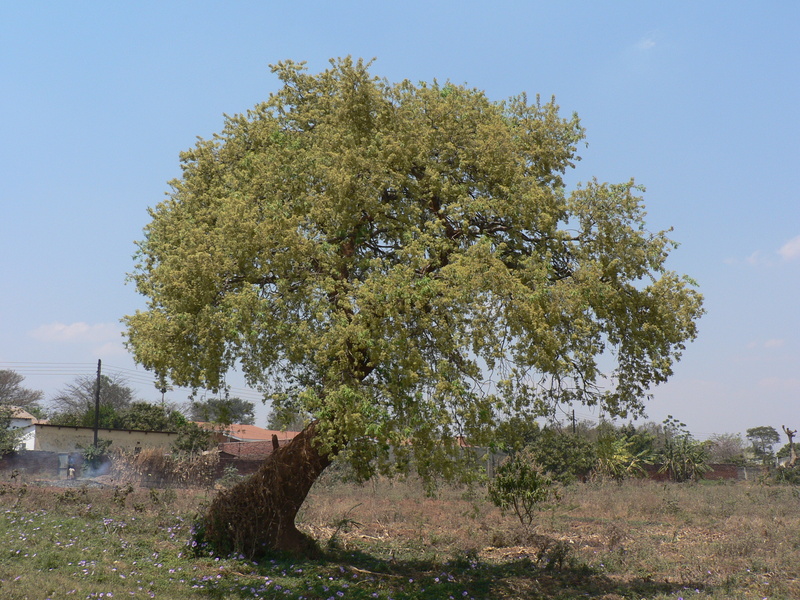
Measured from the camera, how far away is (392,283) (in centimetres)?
1150

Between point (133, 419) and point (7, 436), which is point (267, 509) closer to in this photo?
point (7, 436)

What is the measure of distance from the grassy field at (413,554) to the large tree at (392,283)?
2001mm

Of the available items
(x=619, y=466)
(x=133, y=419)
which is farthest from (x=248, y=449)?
(x=619, y=466)

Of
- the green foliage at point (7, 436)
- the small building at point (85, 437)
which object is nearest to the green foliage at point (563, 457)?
the small building at point (85, 437)

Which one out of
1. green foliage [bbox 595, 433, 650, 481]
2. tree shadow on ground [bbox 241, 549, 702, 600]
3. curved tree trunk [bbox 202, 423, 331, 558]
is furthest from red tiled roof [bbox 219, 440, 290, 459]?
tree shadow on ground [bbox 241, 549, 702, 600]

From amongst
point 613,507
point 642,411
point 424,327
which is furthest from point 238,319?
point 613,507

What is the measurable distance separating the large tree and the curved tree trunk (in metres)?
0.04

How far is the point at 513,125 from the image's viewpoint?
A: 1509 centimetres

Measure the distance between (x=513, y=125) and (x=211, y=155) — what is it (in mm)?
7266

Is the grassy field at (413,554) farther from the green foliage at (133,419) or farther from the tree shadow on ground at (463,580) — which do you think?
the green foliage at (133,419)

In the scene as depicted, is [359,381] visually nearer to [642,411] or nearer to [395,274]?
[395,274]

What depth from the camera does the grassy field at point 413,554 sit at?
474 inches

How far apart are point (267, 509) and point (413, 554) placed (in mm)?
3893

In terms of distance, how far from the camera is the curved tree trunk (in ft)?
47.8
